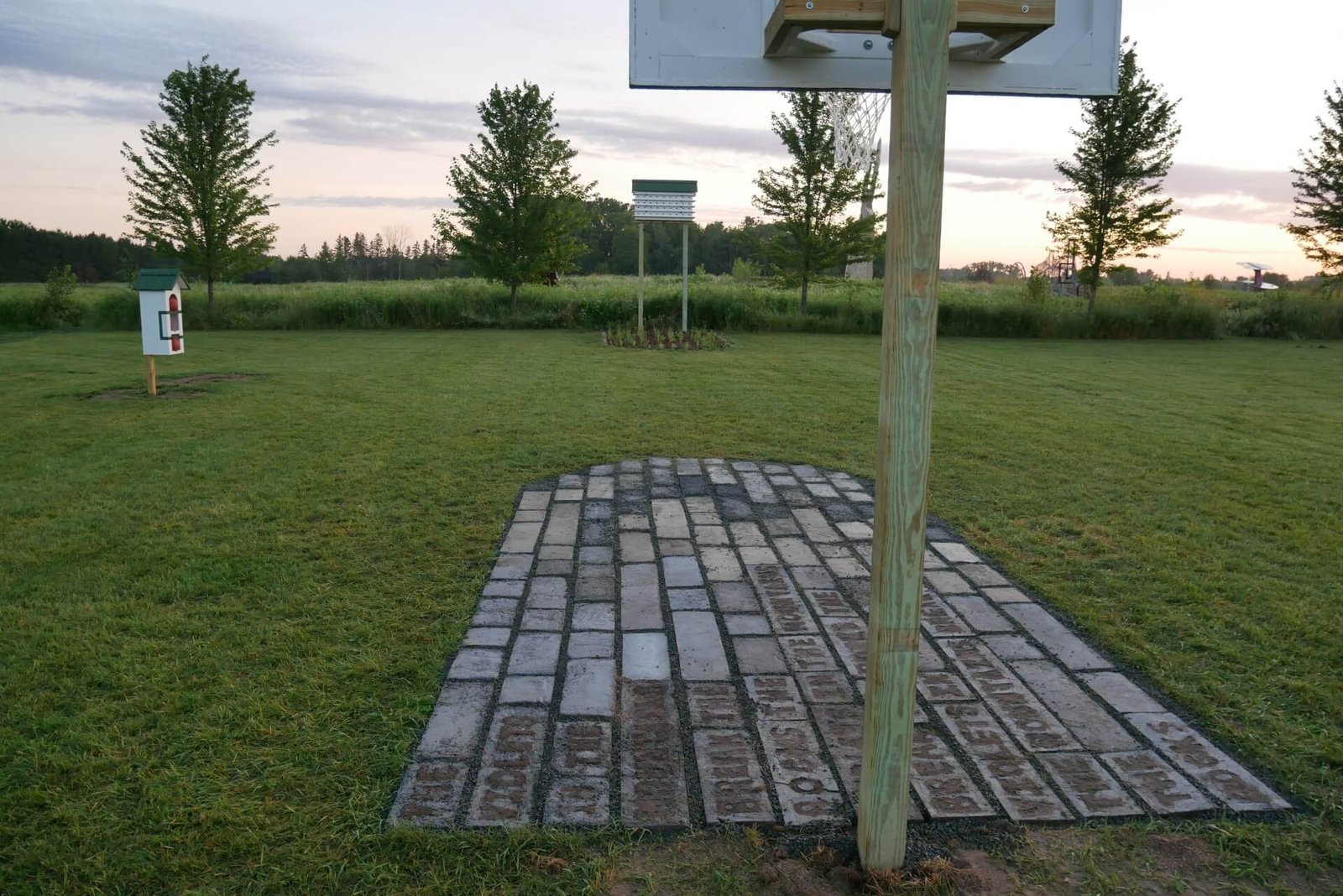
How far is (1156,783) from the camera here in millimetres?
2465

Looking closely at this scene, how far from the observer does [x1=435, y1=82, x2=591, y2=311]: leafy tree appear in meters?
20.1

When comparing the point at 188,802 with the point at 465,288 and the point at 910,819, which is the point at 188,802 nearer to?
the point at 910,819

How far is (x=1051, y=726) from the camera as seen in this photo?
2760 millimetres

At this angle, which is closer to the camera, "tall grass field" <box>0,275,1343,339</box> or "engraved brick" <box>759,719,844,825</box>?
"engraved brick" <box>759,719,844,825</box>

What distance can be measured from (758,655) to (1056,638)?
1.19m

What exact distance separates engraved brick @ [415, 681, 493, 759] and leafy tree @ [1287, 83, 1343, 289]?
83.6 feet

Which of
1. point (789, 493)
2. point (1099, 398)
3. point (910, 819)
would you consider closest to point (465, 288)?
point (1099, 398)

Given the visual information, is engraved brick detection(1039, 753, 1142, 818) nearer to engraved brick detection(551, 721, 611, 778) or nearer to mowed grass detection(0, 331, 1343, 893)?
mowed grass detection(0, 331, 1343, 893)

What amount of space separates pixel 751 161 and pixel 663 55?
730 inches

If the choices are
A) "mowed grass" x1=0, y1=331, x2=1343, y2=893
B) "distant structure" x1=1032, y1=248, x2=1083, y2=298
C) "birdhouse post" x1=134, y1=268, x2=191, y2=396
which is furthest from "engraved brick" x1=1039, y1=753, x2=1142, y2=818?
"distant structure" x1=1032, y1=248, x2=1083, y2=298

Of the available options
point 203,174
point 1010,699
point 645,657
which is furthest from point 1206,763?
point 203,174

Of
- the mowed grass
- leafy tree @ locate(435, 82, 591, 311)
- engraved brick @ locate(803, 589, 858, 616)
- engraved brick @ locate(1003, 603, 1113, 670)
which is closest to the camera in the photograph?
the mowed grass

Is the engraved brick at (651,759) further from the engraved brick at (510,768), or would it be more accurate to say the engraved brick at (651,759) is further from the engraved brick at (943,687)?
the engraved brick at (943,687)

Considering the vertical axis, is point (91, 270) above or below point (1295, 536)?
above
